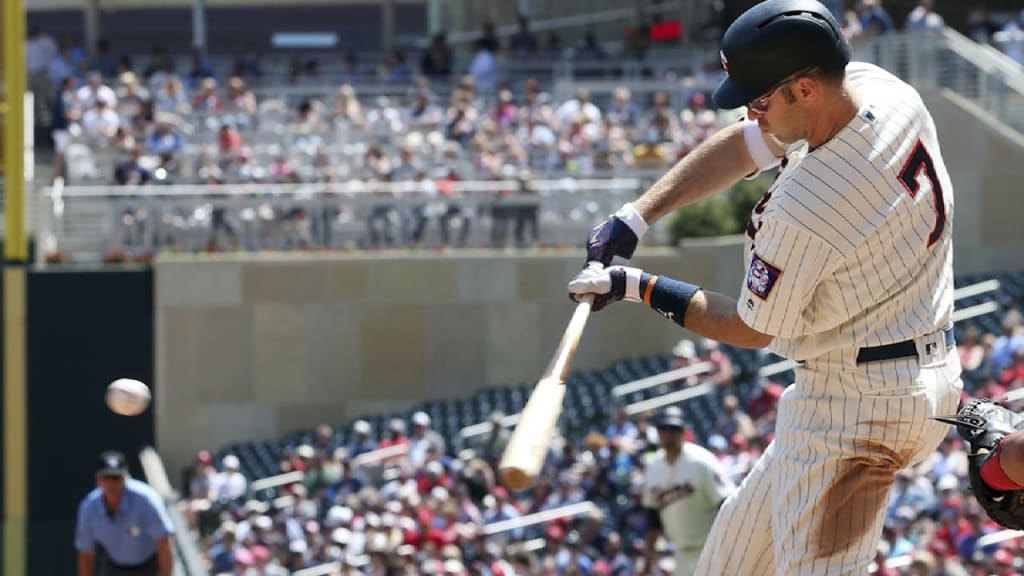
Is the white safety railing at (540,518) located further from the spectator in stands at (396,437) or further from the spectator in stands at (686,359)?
the spectator in stands at (686,359)

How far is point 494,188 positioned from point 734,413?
430cm

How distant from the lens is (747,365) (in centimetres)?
1548

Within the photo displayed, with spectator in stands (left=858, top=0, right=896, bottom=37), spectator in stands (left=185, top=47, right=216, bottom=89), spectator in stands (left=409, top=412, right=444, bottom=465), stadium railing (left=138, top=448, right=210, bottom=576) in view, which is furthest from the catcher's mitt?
spectator in stands (left=185, top=47, right=216, bottom=89)

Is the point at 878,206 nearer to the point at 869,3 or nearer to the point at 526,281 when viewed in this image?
the point at 526,281

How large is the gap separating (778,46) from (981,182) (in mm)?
15447

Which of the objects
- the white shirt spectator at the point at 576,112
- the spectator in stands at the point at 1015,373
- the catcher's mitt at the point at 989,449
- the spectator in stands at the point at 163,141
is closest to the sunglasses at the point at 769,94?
the catcher's mitt at the point at 989,449

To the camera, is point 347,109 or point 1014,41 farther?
point 347,109

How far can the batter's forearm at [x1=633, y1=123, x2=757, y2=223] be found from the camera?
171 inches

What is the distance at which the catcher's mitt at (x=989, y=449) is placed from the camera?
12.2ft

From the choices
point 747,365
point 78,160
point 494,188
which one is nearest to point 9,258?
point 78,160

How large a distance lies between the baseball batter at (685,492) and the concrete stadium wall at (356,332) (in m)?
9.75

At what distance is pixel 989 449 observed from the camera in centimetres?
371

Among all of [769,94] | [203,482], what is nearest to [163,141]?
[203,482]

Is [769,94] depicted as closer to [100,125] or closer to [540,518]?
[540,518]
